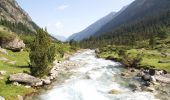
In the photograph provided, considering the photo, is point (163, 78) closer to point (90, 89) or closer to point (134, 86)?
point (134, 86)

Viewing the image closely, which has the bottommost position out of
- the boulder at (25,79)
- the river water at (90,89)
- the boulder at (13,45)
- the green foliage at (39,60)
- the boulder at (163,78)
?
→ the river water at (90,89)

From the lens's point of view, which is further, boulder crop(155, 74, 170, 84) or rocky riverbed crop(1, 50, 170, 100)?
boulder crop(155, 74, 170, 84)

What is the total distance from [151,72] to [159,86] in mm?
10806

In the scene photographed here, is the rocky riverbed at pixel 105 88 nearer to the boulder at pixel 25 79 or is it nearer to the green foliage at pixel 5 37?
the boulder at pixel 25 79

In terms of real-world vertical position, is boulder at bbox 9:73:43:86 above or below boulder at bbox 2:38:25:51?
below

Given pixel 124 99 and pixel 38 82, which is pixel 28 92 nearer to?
pixel 38 82

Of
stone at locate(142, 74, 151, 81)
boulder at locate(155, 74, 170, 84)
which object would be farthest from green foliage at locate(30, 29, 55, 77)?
boulder at locate(155, 74, 170, 84)

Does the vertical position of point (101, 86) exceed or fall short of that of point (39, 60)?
it falls short

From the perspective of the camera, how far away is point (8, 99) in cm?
4153

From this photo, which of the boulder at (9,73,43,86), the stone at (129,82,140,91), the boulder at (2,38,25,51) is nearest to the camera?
the boulder at (9,73,43,86)

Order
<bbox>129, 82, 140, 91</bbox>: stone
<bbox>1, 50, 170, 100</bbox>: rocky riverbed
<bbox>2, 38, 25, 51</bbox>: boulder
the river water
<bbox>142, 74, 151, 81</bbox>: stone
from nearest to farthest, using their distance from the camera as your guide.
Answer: the river water
<bbox>1, 50, 170, 100</bbox>: rocky riverbed
<bbox>129, 82, 140, 91</bbox>: stone
<bbox>142, 74, 151, 81</bbox>: stone
<bbox>2, 38, 25, 51</bbox>: boulder

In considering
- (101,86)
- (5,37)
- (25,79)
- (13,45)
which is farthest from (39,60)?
(5,37)

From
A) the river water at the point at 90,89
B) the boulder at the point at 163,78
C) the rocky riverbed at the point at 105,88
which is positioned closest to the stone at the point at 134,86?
the rocky riverbed at the point at 105,88

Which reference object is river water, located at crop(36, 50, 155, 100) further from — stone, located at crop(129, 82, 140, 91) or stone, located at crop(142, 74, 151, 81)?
stone, located at crop(142, 74, 151, 81)
